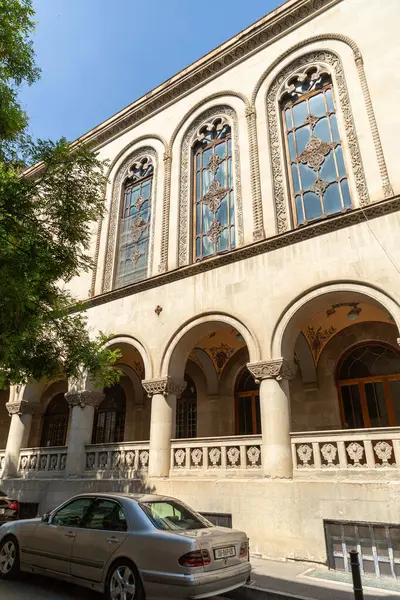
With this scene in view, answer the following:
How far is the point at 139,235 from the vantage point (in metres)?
15.1

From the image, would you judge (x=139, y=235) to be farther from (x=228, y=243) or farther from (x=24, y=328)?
(x=24, y=328)

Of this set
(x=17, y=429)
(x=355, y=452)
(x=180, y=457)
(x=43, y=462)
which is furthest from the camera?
(x=17, y=429)

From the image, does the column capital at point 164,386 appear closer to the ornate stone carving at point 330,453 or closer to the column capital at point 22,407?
the ornate stone carving at point 330,453

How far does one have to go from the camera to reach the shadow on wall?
1066cm

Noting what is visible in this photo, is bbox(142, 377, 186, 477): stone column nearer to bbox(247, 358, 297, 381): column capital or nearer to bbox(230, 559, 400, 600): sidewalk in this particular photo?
bbox(247, 358, 297, 381): column capital

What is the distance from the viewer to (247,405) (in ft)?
46.0

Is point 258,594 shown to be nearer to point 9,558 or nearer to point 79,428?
point 9,558

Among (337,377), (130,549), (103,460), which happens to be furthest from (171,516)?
(337,377)

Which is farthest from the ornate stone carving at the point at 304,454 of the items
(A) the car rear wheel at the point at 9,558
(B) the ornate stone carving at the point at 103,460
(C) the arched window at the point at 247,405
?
(B) the ornate stone carving at the point at 103,460

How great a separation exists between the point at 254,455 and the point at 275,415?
113cm

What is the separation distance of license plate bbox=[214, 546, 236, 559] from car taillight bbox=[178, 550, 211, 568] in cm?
27

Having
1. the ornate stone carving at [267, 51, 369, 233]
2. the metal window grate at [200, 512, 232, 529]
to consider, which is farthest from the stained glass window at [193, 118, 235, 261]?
the metal window grate at [200, 512, 232, 529]

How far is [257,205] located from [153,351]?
5.26 m

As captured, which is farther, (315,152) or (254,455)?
(315,152)
